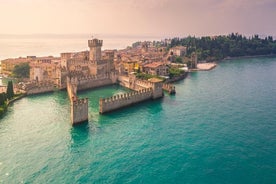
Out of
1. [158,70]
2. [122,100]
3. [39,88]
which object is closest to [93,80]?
[39,88]

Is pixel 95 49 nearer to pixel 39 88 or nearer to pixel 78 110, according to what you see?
pixel 39 88

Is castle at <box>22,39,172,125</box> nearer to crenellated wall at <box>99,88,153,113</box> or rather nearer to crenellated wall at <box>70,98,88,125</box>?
crenellated wall at <box>99,88,153,113</box>

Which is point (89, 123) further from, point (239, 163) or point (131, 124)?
point (239, 163)

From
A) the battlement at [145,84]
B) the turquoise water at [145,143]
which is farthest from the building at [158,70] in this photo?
the turquoise water at [145,143]

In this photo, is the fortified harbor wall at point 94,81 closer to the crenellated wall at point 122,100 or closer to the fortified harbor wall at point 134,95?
the fortified harbor wall at point 134,95

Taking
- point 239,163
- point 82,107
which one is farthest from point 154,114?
point 239,163

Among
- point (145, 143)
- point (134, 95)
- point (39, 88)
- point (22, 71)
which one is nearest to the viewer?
point (145, 143)
